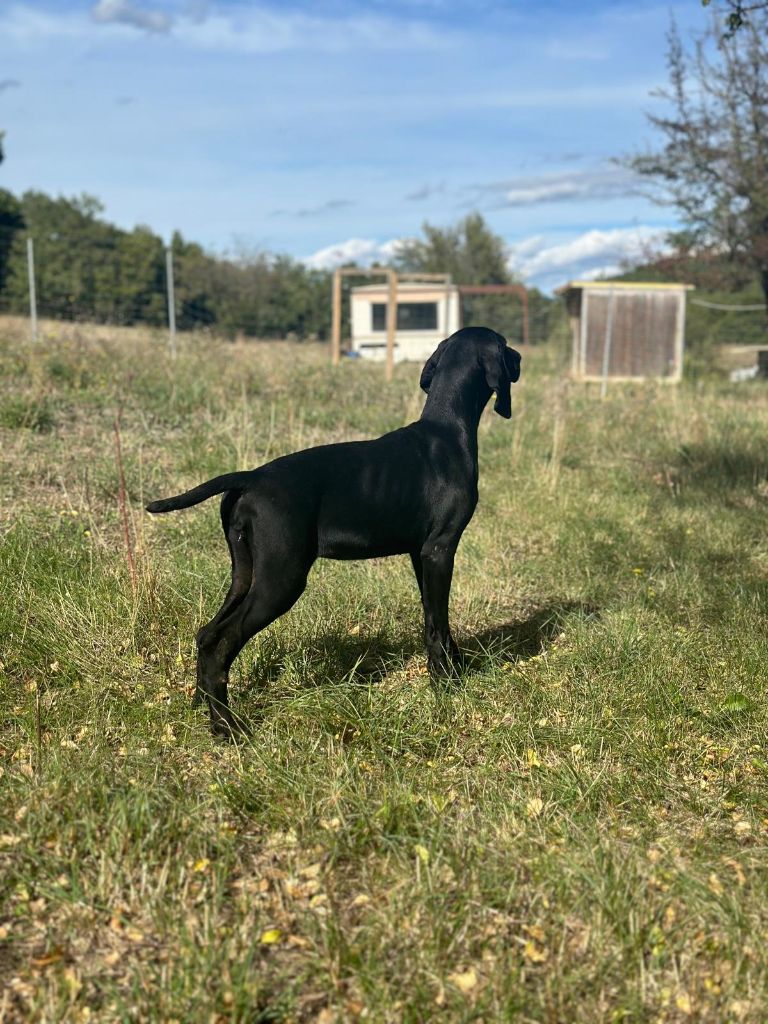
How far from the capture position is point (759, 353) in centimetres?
2105

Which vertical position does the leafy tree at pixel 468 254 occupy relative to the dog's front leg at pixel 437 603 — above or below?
above

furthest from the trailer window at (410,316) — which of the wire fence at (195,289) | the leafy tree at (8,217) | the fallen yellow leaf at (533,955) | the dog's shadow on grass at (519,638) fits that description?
the fallen yellow leaf at (533,955)

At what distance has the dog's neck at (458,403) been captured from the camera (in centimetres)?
401

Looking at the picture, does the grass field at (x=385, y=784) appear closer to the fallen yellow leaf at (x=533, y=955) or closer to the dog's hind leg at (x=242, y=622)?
the fallen yellow leaf at (x=533, y=955)

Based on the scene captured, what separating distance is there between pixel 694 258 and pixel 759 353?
2.98 metres

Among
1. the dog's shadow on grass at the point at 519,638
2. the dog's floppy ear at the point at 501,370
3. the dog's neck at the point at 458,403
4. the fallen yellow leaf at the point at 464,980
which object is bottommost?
the fallen yellow leaf at the point at 464,980

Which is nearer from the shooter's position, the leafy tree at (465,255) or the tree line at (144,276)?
the tree line at (144,276)

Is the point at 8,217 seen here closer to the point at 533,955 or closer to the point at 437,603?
the point at 437,603

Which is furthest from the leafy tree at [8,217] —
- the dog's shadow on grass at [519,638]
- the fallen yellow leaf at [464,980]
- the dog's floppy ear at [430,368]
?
the fallen yellow leaf at [464,980]

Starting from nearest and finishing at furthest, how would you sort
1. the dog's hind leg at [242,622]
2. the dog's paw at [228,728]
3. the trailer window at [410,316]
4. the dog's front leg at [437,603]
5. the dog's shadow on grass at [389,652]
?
the dog's hind leg at [242,622]
the dog's paw at [228,728]
the dog's front leg at [437,603]
the dog's shadow on grass at [389,652]
the trailer window at [410,316]

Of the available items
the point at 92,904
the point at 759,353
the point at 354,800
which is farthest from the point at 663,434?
the point at 759,353

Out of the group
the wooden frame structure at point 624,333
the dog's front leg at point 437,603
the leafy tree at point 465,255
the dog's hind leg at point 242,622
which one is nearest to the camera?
the dog's hind leg at point 242,622

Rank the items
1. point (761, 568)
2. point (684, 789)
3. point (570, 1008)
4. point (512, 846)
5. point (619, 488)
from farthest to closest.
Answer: point (619, 488) < point (761, 568) < point (684, 789) < point (512, 846) < point (570, 1008)

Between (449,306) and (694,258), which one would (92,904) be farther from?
(449,306)
